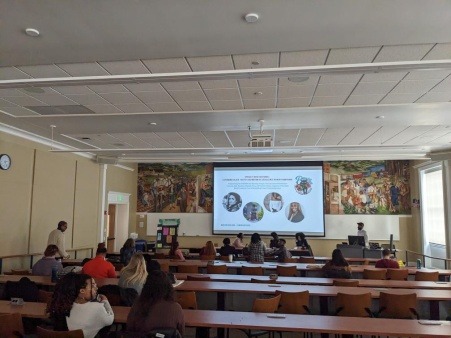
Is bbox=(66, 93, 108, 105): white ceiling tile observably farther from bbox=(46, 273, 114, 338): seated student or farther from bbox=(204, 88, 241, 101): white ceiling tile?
bbox=(46, 273, 114, 338): seated student

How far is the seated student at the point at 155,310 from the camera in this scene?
318 centimetres

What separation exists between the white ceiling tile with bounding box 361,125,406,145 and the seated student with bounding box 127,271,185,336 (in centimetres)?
682

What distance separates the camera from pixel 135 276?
4.84m

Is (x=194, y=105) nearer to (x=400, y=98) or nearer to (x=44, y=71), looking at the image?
(x=44, y=71)

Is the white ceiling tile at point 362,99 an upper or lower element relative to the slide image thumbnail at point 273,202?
upper

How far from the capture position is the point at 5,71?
5262 millimetres

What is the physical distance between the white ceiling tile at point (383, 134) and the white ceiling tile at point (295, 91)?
3111mm

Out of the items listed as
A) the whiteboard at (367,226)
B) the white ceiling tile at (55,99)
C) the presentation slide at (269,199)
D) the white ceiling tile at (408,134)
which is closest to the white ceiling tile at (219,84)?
the white ceiling tile at (55,99)

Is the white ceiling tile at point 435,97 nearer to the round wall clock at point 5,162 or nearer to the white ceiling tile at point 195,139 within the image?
the white ceiling tile at point 195,139

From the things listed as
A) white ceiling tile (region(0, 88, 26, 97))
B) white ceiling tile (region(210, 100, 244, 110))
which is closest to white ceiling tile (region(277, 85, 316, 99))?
white ceiling tile (region(210, 100, 244, 110))

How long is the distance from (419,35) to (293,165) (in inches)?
385

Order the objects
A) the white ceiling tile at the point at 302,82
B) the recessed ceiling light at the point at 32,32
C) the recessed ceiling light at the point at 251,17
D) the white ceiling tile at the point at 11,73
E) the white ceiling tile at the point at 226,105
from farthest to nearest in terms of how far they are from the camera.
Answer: the white ceiling tile at the point at 226,105 → the white ceiling tile at the point at 302,82 → the white ceiling tile at the point at 11,73 → the recessed ceiling light at the point at 32,32 → the recessed ceiling light at the point at 251,17

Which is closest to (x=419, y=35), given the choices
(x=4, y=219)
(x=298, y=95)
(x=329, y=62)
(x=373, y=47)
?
(x=373, y=47)

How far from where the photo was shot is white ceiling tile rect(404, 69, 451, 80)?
214 inches
